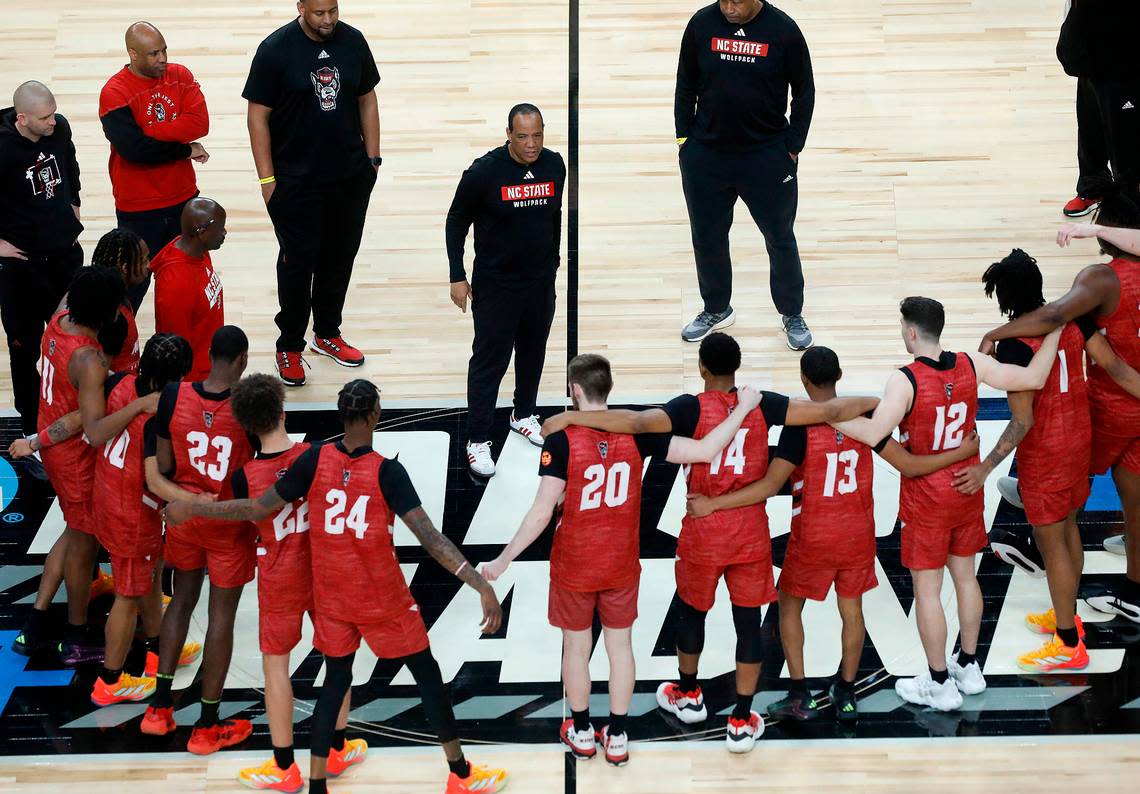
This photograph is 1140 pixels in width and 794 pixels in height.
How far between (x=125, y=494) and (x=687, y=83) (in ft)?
12.0

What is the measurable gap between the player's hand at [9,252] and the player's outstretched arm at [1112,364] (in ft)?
15.8

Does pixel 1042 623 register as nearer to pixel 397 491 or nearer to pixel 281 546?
pixel 397 491

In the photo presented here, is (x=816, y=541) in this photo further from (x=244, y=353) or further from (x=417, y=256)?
(x=417, y=256)

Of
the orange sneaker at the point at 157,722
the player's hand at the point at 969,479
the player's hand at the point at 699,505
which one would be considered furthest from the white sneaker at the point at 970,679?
the orange sneaker at the point at 157,722

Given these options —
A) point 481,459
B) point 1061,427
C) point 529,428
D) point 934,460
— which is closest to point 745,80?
point 529,428

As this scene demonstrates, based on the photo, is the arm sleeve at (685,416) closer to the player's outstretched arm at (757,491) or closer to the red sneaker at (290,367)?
the player's outstretched arm at (757,491)

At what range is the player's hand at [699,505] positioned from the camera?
5109 mm

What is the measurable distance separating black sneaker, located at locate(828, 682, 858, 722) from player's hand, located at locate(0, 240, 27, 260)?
4.25m

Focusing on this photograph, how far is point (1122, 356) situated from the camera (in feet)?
19.0

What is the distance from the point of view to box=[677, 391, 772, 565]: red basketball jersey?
16.6ft

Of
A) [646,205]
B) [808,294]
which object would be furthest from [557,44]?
[808,294]

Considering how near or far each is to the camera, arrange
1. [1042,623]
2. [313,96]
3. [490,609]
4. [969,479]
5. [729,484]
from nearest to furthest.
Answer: [490,609] → [729,484] → [969,479] → [1042,623] → [313,96]

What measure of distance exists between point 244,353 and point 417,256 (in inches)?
132

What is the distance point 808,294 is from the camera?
8.17 metres
